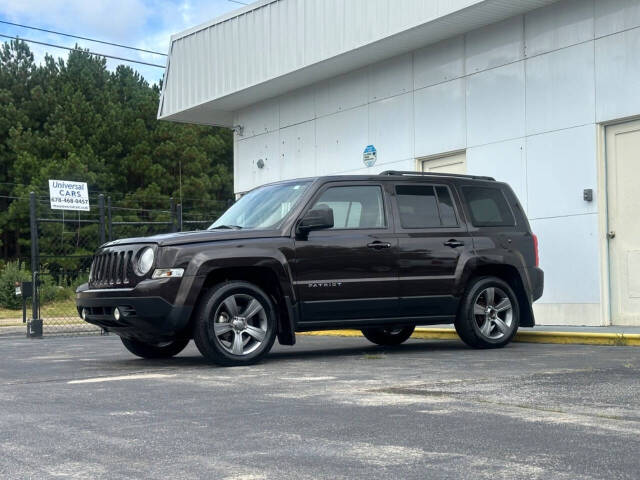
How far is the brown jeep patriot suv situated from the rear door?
14 millimetres

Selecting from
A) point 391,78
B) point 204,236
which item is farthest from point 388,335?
point 391,78

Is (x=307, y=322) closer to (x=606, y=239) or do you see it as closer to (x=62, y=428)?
(x=62, y=428)

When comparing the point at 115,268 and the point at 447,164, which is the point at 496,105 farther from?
the point at 115,268

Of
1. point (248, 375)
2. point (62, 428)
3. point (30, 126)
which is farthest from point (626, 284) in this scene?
point (30, 126)

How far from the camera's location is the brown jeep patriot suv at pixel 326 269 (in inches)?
363

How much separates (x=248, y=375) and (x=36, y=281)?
32.3ft

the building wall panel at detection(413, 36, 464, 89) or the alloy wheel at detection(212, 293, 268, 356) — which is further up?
the building wall panel at detection(413, 36, 464, 89)

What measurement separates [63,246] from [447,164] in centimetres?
3596

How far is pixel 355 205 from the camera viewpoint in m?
10.3

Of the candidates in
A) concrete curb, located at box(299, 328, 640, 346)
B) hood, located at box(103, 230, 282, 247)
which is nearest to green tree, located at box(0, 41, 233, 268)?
concrete curb, located at box(299, 328, 640, 346)

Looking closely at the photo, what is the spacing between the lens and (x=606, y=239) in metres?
13.9

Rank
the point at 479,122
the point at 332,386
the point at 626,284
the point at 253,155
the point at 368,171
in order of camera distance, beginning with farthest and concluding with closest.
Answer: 1. the point at 253,155
2. the point at 368,171
3. the point at 479,122
4. the point at 626,284
5. the point at 332,386

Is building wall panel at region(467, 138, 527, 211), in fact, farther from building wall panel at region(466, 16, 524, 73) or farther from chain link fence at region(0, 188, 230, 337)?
chain link fence at region(0, 188, 230, 337)

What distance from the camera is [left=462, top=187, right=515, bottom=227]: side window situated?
36.2ft
